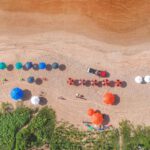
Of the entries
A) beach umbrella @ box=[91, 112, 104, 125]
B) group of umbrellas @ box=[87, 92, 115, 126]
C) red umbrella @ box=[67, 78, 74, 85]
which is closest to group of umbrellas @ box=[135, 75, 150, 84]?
group of umbrellas @ box=[87, 92, 115, 126]

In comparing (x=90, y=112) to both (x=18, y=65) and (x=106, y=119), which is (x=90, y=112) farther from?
(x=18, y=65)

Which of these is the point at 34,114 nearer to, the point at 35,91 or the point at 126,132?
the point at 35,91

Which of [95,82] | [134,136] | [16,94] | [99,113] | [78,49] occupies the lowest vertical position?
[134,136]

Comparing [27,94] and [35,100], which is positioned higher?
[27,94]

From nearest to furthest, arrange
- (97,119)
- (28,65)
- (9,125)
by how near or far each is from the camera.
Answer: (97,119) → (9,125) → (28,65)

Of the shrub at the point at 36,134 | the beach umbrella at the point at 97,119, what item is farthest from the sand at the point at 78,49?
the shrub at the point at 36,134

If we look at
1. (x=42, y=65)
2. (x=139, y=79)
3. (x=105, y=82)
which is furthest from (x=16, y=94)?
(x=139, y=79)
